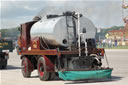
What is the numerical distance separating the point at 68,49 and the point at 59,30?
0.86 m

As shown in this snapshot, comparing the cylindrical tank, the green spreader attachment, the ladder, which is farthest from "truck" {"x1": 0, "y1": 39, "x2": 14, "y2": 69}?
the green spreader attachment

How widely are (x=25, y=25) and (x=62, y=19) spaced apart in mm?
2934

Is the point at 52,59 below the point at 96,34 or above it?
below

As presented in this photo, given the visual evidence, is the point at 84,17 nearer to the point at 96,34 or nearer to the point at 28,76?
the point at 96,34

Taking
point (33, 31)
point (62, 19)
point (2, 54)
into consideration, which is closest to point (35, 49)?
point (33, 31)

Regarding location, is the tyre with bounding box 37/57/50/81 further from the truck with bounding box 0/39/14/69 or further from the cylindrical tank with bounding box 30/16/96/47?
the truck with bounding box 0/39/14/69

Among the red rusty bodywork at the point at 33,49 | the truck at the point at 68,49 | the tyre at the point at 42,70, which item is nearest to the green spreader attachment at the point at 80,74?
the truck at the point at 68,49

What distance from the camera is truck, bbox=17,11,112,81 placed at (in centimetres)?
1218

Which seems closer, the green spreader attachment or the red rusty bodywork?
the green spreader attachment

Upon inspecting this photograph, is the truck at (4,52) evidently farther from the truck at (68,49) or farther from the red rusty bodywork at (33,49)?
the truck at (68,49)

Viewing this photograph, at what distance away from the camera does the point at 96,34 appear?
13.9m

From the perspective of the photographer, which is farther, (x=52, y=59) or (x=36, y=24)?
(x=36, y=24)

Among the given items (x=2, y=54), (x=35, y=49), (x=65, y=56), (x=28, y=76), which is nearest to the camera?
(x=65, y=56)

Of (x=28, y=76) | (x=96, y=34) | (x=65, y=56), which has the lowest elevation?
(x=28, y=76)
